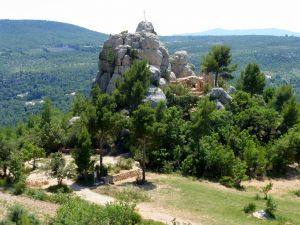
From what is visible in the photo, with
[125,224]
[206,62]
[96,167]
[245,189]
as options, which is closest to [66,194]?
[96,167]

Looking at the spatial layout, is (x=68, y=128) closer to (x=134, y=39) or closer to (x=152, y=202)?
(x=134, y=39)

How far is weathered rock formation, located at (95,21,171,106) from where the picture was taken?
5800 cm

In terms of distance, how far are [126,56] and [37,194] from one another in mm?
26183

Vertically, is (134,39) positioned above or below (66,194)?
above

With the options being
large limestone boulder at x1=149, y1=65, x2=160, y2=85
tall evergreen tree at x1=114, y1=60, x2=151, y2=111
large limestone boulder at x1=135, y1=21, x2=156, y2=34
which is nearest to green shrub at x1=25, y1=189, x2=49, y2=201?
tall evergreen tree at x1=114, y1=60, x2=151, y2=111

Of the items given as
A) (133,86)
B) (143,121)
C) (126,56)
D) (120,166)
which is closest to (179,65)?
(126,56)

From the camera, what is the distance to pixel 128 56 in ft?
191

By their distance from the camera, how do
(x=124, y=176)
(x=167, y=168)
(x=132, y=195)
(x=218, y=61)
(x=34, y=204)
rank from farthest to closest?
(x=218, y=61), (x=167, y=168), (x=124, y=176), (x=132, y=195), (x=34, y=204)

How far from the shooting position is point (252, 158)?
156 feet

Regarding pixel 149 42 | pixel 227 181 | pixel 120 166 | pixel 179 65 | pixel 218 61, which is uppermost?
pixel 149 42

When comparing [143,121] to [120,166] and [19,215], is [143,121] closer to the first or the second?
[120,166]

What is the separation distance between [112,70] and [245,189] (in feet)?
77.8

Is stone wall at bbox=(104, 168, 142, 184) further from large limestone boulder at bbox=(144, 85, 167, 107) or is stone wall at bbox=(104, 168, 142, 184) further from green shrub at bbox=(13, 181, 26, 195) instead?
large limestone boulder at bbox=(144, 85, 167, 107)

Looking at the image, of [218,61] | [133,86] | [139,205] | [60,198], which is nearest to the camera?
[60,198]
